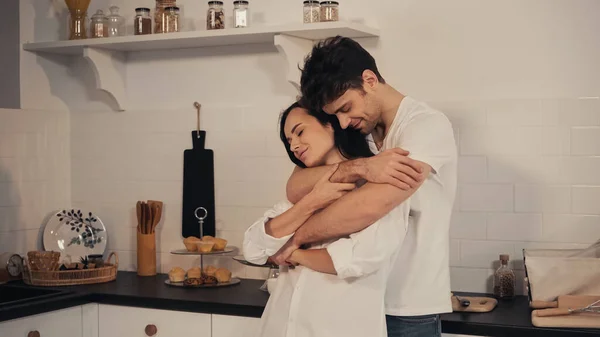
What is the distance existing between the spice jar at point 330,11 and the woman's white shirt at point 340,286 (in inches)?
42.7

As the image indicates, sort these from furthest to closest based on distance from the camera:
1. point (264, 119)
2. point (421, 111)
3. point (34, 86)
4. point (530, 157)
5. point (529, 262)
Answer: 1. point (34, 86)
2. point (264, 119)
3. point (530, 157)
4. point (529, 262)
5. point (421, 111)

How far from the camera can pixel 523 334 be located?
283cm

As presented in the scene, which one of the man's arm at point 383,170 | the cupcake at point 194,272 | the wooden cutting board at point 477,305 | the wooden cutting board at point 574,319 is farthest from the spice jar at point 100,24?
the wooden cutting board at point 574,319

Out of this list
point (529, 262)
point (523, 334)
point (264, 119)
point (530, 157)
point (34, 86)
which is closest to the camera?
point (523, 334)

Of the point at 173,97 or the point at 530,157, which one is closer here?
the point at 530,157

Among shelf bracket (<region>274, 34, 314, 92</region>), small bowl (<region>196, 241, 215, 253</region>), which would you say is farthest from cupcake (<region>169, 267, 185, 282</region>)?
shelf bracket (<region>274, 34, 314, 92</region>)

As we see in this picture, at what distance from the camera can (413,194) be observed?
2.49 meters

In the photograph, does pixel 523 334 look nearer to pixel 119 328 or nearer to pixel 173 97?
pixel 119 328

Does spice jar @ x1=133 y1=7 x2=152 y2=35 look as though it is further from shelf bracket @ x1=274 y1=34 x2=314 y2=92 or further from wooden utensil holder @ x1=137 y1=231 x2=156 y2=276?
wooden utensil holder @ x1=137 y1=231 x2=156 y2=276

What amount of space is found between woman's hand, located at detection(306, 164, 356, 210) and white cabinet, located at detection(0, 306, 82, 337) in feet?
4.43

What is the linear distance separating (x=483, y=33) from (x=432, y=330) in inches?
49.8

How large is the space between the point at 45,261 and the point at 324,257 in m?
1.72

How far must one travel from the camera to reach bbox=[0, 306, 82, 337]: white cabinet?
3.28m

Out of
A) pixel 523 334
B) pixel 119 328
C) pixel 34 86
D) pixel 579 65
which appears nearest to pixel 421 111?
pixel 523 334
